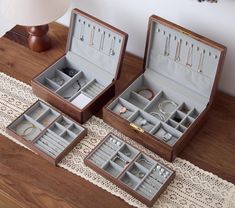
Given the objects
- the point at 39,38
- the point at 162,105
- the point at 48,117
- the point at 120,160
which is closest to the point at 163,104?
the point at 162,105

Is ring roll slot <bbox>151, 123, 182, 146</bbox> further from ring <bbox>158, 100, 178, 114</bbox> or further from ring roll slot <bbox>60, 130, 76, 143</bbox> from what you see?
ring roll slot <bbox>60, 130, 76, 143</bbox>

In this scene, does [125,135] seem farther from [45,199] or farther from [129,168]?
[45,199]

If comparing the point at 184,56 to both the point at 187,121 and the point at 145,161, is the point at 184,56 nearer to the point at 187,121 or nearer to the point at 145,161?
the point at 187,121

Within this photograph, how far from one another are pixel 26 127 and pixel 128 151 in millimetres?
285

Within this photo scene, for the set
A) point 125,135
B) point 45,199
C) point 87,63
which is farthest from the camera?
point 87,63

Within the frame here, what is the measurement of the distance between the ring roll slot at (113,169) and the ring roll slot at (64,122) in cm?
17

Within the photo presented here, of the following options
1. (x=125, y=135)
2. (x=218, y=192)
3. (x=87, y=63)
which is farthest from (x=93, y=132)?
(x=218, y=192)

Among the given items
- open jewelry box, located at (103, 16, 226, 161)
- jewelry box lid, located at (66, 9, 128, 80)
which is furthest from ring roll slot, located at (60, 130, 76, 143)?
jewelry box lid, located at (66, 9, 128, 80)

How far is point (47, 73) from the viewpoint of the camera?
143cm

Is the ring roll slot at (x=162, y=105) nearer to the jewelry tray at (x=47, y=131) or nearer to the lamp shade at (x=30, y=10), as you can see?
the jewelry tray at (x=47, y=131)

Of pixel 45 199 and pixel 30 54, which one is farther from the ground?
pixel 30 54

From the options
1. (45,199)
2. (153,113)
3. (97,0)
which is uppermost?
(97,0)

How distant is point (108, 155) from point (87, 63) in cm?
32

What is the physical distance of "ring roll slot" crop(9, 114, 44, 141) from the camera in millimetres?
1328
